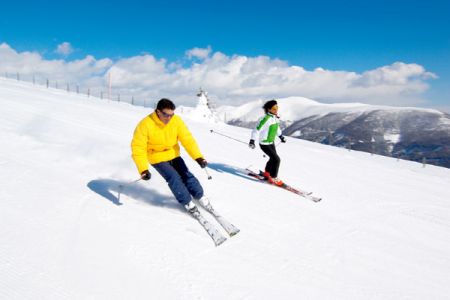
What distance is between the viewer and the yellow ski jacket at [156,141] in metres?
4.92

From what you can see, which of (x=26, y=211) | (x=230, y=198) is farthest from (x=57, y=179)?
(x=230, y=198)

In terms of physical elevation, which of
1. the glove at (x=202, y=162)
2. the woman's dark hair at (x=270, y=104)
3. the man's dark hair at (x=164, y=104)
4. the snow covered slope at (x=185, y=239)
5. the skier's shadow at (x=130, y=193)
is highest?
the woman's dark hair at (x=270, y=104)

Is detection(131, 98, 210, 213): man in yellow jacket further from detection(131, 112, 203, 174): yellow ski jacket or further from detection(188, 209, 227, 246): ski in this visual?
detection(188, 209, 227, 246): ski

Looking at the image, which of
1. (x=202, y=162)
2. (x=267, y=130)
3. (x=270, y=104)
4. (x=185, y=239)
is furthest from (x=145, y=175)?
(x=270, y=104)

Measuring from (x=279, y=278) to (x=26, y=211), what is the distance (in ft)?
11.0

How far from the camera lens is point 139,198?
5520 mm

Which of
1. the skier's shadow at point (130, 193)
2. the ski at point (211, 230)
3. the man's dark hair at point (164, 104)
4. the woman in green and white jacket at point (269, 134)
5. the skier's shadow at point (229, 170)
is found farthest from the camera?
the skier's shadow at point (229, 170)

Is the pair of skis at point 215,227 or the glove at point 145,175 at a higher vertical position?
the glove at point 145,175

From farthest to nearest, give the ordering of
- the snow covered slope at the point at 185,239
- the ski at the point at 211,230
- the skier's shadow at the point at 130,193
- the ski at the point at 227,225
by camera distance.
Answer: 1. the skier's shadow at the point at 130,193
2. the ski at the point at 227,225
3. the ski at the point at 211,230
4. the snow covered slope at the point at 185,239

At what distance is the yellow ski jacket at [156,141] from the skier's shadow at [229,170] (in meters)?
3.09

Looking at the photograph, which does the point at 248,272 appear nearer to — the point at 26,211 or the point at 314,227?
the point at 314,227

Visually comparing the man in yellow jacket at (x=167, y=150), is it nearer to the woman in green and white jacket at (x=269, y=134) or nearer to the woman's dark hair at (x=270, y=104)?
the woman in green and white jacket at (x=269, y=134)

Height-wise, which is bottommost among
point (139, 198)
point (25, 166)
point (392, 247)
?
point (392, 247)

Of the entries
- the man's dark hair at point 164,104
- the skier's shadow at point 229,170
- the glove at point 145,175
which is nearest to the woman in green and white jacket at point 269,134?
the skier's shadow at point 229,170
